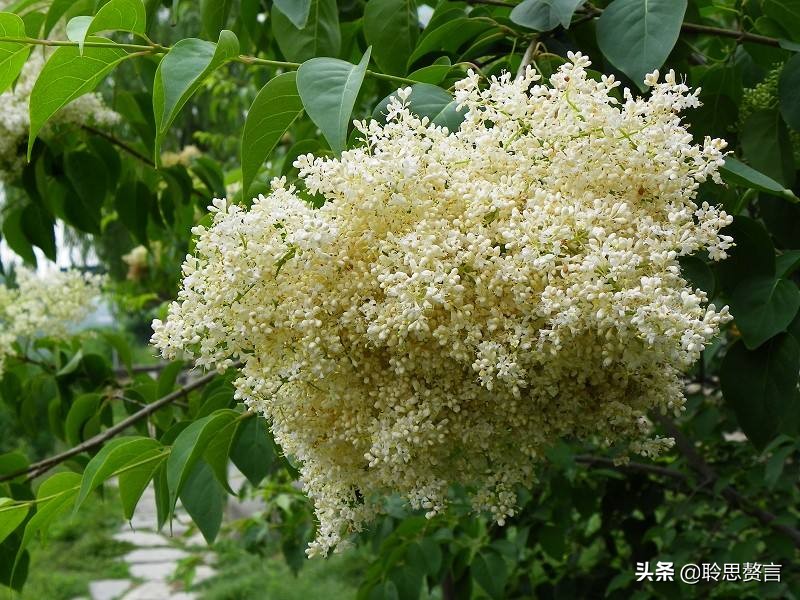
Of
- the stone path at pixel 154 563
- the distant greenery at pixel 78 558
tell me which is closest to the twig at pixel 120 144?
→ the stone path at pixel 154 563

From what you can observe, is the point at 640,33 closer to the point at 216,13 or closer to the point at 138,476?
the point at 216,13

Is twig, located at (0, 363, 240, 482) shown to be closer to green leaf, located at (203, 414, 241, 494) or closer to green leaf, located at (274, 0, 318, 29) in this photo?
green leaf, located at (203, 414, 241, 494)

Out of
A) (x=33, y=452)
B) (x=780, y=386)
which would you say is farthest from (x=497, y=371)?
(x=33, y=452)

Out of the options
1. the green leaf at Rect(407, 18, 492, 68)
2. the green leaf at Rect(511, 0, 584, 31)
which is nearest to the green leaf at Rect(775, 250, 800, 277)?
the green leaf at Rect(511, 0, 584, 31)

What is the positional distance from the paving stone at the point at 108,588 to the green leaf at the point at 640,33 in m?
5.28

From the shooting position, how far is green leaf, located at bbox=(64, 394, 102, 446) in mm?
2119

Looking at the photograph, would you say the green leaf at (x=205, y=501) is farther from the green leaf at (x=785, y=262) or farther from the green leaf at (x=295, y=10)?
the green leaf at (x=785, y=262)

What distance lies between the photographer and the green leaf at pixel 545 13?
1.19 m

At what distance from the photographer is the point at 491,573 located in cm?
233

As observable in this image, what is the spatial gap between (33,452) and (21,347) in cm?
567

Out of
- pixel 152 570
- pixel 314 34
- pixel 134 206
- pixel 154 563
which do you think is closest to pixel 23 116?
pixel 134 206

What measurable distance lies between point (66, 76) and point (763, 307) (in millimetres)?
974

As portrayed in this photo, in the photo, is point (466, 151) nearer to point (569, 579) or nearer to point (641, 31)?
point (641, 31)

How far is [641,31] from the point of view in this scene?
3.83ft
